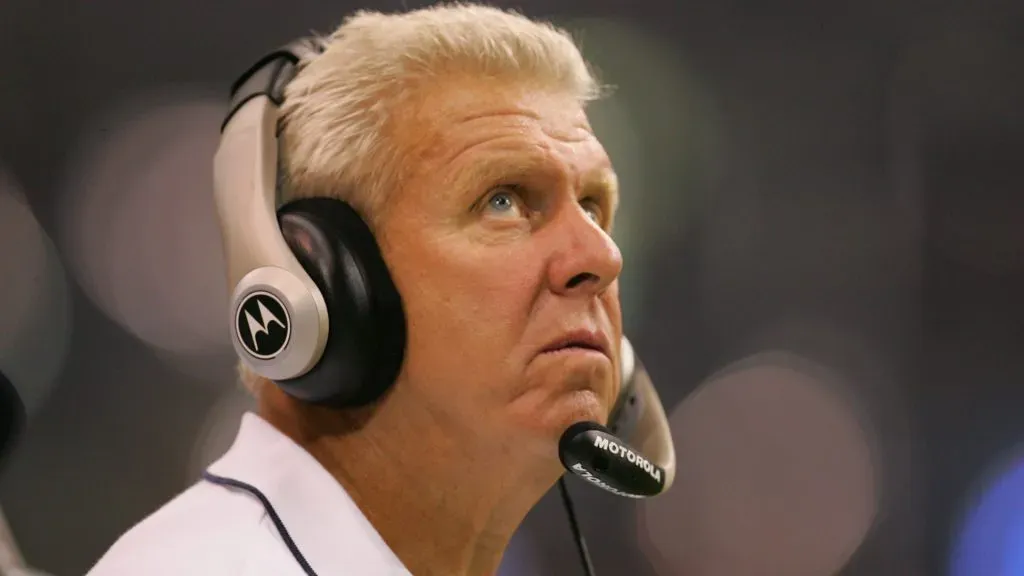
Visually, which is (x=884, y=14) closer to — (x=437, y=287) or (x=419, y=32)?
(x=419, y=32)

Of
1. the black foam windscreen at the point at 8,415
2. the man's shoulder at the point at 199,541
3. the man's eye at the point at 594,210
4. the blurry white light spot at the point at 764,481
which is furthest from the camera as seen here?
the blurry white light spot at the point at 764,481

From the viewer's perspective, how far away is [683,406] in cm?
156

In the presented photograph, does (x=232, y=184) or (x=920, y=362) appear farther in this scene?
(x=920, y=362)

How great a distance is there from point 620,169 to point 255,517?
3.14 feet

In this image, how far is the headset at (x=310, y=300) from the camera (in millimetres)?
770

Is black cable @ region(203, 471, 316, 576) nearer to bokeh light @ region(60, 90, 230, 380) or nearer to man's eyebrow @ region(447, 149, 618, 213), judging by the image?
man's eyebrow @ region(447, 149, 618, 213)

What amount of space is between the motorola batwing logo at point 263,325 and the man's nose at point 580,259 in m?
0.25

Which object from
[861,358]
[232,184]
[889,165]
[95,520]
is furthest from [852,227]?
[95,520]

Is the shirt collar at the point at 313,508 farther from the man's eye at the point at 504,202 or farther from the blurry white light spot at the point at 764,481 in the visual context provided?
the blurry white light spot at the point at 764,481

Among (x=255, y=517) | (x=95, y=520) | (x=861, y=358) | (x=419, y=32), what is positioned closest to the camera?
(x=255, y=517)

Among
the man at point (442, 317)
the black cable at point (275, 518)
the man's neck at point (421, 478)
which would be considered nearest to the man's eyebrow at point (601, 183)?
the man at point (442, 317)

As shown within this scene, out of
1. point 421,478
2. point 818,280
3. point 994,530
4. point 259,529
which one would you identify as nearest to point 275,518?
point 259,529

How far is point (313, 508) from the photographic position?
0.84 meters

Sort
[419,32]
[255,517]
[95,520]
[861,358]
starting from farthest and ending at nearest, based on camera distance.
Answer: [861,358] → [95,520] → [419,32] → [255,517]
